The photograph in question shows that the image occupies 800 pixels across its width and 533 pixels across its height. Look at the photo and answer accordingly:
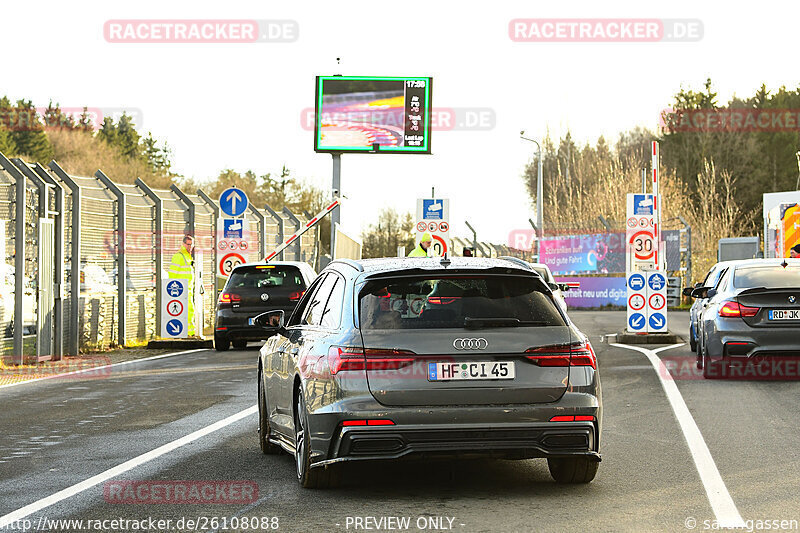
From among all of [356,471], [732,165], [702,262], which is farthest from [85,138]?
[356,471]

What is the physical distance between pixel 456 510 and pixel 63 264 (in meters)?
15.1

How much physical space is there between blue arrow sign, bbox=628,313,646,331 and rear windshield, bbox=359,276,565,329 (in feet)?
51.9

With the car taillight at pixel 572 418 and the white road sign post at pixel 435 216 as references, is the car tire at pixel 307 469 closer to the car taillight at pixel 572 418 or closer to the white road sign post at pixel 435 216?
the car taillight at pixel 572 418

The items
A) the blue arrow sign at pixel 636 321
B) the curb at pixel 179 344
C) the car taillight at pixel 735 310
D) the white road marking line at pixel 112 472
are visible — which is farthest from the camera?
the curb at pixel 179 344

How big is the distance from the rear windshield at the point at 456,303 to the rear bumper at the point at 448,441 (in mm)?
630

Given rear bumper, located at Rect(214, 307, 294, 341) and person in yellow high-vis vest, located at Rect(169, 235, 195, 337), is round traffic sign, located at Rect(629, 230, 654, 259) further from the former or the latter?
person in yellow high-vis vest, located at Rect(169, 235, 195, 337)

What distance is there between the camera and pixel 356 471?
8750mm

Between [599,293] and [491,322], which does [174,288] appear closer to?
[491,322]

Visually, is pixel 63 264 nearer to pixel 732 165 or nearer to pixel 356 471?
pixel 356 471

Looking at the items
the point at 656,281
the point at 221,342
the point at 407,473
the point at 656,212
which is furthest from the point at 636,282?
the point at 407,473

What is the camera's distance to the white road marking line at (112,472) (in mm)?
7223

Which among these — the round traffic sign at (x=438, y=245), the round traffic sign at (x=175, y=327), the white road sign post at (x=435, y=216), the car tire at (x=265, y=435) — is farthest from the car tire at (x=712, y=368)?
the white road sign post at (x=435, y=216)

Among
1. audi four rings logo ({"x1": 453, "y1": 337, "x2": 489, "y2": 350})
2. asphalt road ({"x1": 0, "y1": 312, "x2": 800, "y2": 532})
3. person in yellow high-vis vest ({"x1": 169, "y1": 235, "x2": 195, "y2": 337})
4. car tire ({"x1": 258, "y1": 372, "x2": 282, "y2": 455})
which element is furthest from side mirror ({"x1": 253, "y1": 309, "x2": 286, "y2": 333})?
person in yellow high-vis vest ({"x1": 169, "y1": 235, "x2": 195, "y2": 337})

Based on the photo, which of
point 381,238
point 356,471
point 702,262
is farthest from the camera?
point 381,238
